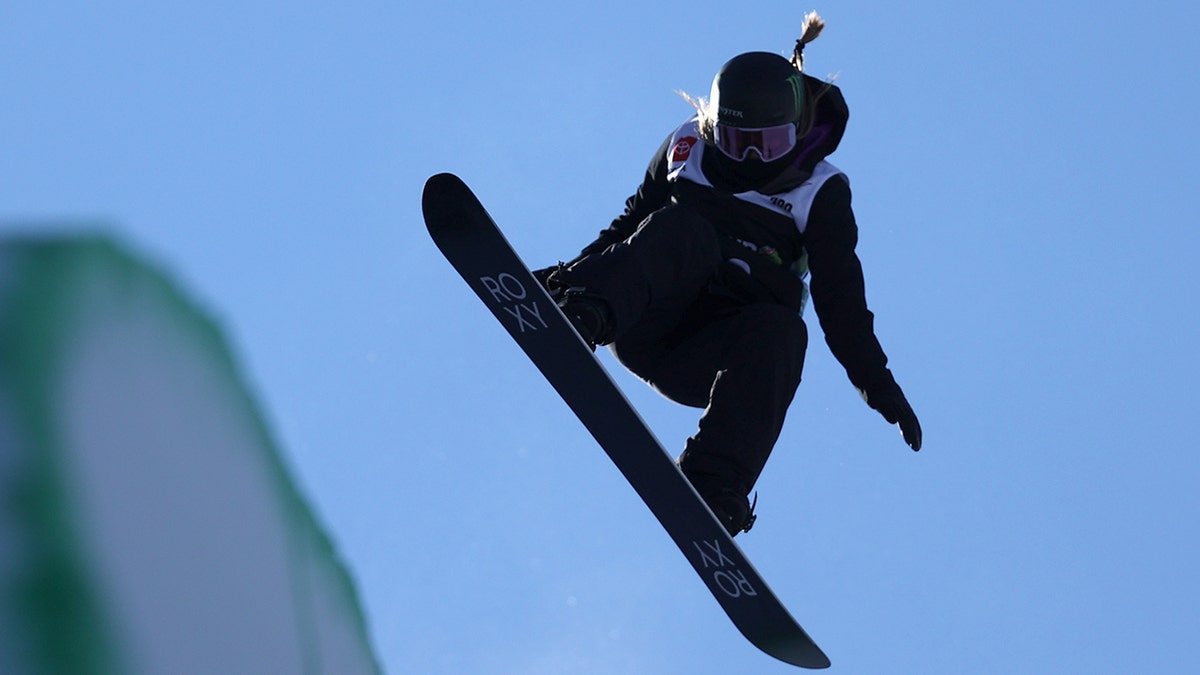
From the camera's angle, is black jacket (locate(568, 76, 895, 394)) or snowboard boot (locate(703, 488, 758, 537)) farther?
black jacket (locate(568, 76, 895, 394))

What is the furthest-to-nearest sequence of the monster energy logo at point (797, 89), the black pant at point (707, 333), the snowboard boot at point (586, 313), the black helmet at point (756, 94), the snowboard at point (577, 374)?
the monster energy logo at point (797, 89)
the black helmet at point (756, 94)
the black pant at point (707, 333)
the snowboard boot at point (586, 313)
the snowboard at point (577, 374)

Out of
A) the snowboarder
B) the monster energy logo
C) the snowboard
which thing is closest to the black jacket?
the snowboarder

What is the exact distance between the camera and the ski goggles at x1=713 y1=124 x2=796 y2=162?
6.69m

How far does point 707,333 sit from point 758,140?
2.63ft

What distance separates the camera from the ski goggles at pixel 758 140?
6.69 metres

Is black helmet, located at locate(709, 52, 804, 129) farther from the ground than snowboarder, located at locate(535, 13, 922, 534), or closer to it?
farther from the ground

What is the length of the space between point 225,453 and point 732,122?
9.01 feet

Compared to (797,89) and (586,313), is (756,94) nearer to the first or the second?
(797,89)

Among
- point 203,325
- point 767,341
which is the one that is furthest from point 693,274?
point 203,325

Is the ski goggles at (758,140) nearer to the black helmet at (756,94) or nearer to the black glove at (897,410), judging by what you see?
the black helmet at (756,94)

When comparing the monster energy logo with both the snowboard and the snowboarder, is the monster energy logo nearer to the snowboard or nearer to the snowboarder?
the snowboarder

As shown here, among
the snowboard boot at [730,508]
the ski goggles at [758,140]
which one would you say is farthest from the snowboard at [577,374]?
the ski goggles at [758,140]

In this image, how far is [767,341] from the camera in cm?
658

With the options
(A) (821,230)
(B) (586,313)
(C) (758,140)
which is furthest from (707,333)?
(B) (586,313)
